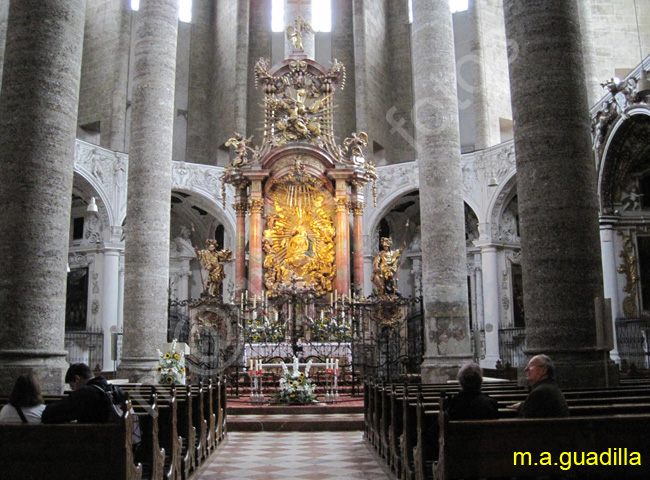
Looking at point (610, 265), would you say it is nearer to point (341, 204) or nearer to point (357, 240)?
point (357, 240)

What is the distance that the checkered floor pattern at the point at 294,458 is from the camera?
7152 millimetres

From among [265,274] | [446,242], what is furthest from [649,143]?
[265,274]

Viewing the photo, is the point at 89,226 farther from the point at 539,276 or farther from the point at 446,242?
the point at 539,276

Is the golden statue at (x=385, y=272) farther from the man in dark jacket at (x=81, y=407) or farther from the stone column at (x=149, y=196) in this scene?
the man in dark jacket at (x=81, y=407)

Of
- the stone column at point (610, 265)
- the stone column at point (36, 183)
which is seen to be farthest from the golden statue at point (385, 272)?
the stone column at point (36, 183)

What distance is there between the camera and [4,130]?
725cm

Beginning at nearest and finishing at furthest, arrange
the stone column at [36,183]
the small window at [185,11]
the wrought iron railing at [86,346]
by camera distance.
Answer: the stone column at [36,183], the wrought iron railing at [86,346], the small window at [185,11]

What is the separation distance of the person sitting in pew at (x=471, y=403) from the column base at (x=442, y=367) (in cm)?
794

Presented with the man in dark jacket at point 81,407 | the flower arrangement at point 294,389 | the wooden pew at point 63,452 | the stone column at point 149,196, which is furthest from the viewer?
the stone column at point 149,196

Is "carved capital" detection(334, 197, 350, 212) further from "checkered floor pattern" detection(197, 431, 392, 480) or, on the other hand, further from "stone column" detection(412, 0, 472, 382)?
"checkered floor pattern" detection(197, 431, 392, 480)

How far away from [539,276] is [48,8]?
245 inches

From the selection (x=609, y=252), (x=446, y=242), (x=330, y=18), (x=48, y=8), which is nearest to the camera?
(x=48, y=8)

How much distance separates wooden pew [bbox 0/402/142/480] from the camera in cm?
413

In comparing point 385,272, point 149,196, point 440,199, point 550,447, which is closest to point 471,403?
point 550,447
